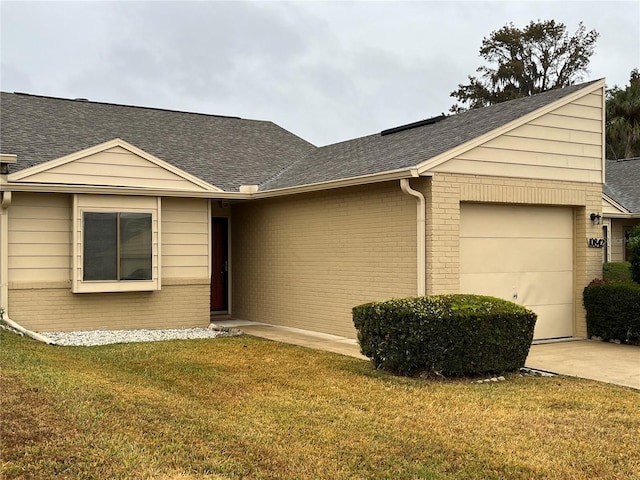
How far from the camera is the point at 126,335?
11.9 m

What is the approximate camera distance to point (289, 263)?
13836mm

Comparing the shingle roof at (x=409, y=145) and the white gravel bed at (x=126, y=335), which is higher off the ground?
the shingle roof at (x=409, y=145)

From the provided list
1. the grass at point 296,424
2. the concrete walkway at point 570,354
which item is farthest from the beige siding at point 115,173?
the grass at point 296,424

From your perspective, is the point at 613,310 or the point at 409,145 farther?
the point at 409,145

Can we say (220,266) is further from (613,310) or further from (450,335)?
(450,335)

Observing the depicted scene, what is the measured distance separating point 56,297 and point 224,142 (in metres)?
6.90

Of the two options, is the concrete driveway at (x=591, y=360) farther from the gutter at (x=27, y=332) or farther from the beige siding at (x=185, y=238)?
the gutter at (x=27, y=332)

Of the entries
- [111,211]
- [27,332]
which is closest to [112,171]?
[111,211]

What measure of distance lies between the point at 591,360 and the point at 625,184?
508 inches

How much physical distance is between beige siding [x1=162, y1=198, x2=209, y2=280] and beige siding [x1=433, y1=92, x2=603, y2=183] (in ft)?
17.2

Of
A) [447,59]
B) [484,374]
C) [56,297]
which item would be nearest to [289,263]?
[56,297]

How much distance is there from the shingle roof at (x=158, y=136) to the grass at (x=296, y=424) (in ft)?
21.4

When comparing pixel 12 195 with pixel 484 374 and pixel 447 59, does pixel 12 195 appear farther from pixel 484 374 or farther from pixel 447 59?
pixel 447 59

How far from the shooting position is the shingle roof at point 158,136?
14141mm
